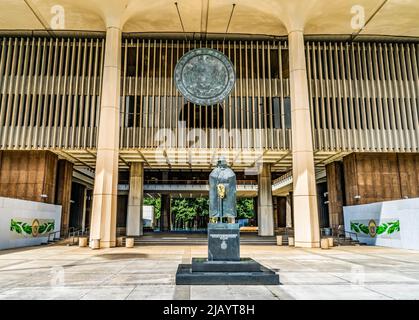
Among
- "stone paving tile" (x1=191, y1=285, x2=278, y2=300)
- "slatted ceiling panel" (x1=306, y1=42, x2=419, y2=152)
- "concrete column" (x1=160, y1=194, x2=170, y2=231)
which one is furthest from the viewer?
"concrete column" (x1=160, y1=194, x2=170, y2=231)

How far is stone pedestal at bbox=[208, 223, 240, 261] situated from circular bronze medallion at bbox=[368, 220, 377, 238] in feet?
49.0

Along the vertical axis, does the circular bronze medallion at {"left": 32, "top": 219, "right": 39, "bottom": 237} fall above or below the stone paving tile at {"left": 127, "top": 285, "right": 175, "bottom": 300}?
above

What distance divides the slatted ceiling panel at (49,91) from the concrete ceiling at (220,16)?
1.39m

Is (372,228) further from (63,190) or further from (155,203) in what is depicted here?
(155,203)

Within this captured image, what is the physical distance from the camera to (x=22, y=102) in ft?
70.1

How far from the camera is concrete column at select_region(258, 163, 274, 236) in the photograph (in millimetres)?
28203

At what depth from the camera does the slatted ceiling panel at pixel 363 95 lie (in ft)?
71.5

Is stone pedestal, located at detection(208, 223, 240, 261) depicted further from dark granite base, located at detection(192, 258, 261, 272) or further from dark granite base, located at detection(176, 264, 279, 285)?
dark granite base, located at detection(176, 264, 279, 285)

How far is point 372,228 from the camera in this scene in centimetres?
2012

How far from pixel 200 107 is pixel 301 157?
7558 millimetres

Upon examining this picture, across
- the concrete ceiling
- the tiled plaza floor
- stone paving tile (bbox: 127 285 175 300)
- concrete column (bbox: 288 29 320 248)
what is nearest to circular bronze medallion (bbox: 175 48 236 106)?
concrete column (bbox: 288 29 320 248)

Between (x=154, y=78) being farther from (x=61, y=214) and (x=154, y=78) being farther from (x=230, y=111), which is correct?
(x=61, y=214)

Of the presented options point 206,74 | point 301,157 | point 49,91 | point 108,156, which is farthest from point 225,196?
point 49,91

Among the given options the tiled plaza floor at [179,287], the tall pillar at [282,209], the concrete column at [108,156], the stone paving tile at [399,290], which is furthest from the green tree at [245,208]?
the stone paving tile at [399,290]
